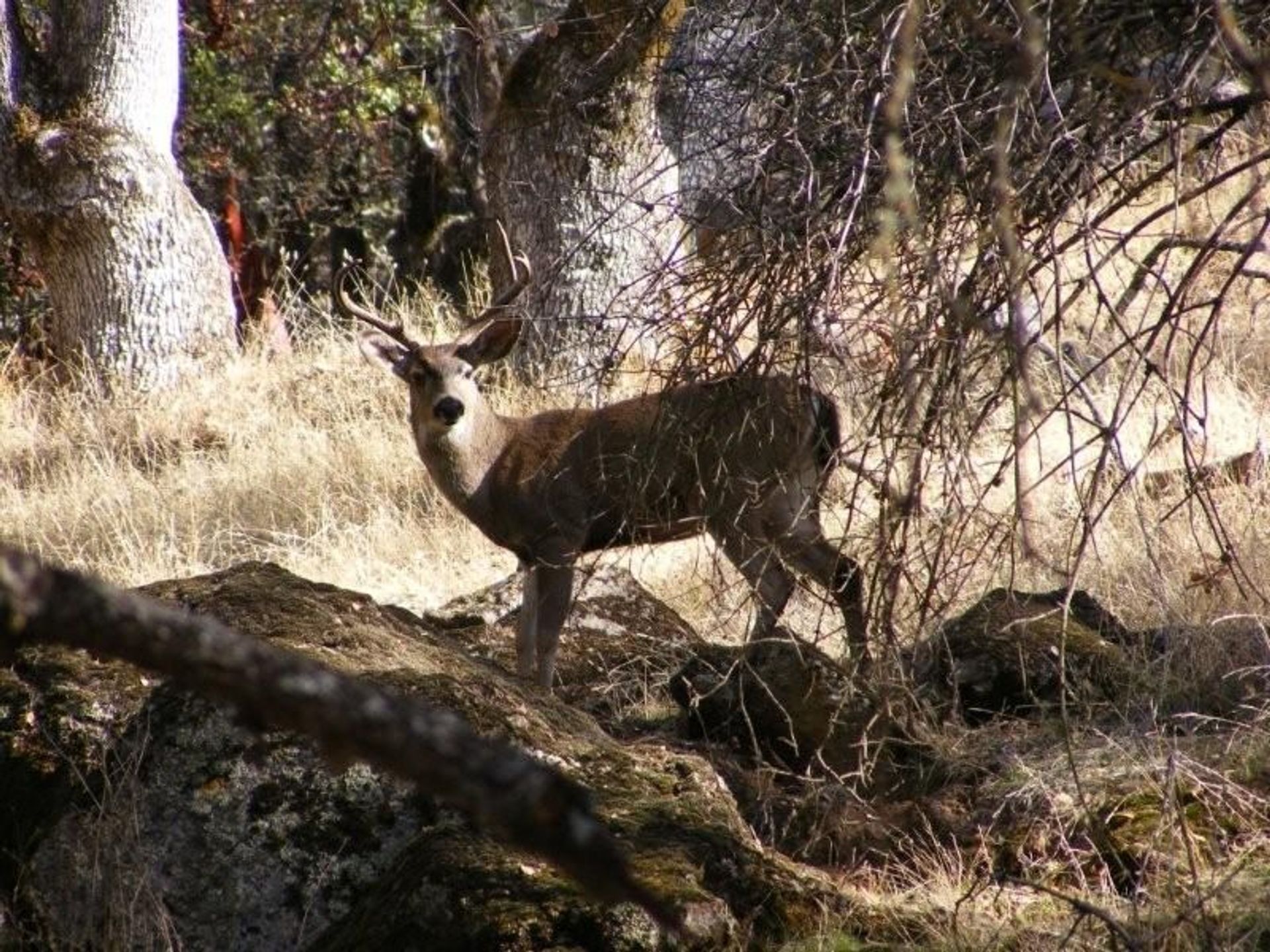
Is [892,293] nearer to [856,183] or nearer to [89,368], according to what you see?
[856,183]

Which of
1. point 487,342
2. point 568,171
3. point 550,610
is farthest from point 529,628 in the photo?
point 568,171

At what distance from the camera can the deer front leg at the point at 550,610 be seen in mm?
8117

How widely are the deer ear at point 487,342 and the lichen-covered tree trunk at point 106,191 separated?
5.16 m

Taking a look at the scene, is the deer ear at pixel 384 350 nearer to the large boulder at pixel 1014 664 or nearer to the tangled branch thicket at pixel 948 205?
the large boulder at pixel 1014 664

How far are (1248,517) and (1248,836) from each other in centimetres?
370

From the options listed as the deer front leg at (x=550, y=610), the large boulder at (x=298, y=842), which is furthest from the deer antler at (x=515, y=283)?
the large boulder at (x=298, y=842)

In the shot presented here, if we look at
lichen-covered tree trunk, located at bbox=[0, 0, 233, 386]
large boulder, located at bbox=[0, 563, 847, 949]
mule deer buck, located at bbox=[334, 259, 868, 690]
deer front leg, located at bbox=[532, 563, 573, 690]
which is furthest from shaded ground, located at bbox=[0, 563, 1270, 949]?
lichen-covered tree trunk, located at bbox=[0, 0, 233, 386]

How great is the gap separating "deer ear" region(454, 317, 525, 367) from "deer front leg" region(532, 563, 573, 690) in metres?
1.30

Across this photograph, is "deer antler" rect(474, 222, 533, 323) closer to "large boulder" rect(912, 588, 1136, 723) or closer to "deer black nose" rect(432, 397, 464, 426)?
"deer black nose" rect(432, 397, 464, 426)

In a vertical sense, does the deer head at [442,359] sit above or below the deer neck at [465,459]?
above

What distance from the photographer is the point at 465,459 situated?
9.64 meters

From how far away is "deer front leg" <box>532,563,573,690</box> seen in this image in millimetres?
8117

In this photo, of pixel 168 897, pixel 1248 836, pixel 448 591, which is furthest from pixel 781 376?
pixel 448 591

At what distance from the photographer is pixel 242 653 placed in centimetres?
169
